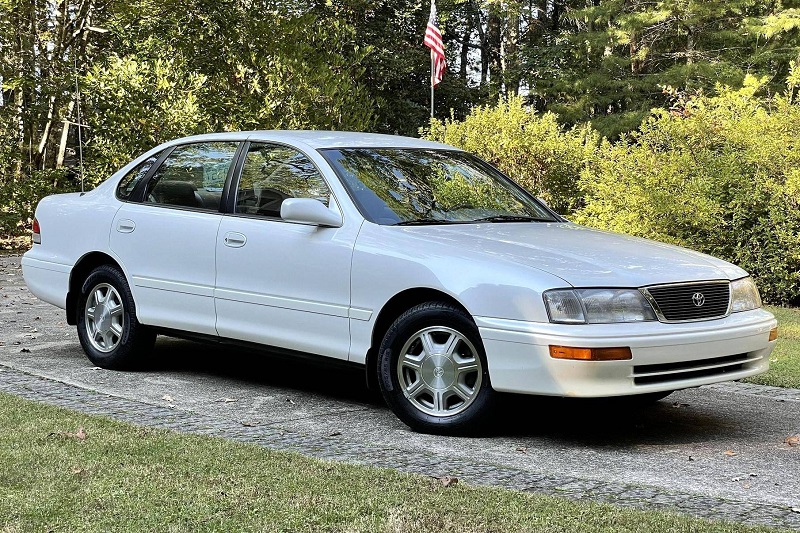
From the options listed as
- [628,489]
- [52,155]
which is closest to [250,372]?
[628,489]

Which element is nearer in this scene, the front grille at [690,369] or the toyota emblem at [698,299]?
the front grille at [690,369]

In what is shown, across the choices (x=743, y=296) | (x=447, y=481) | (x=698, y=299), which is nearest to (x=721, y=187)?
(x=743, y=296)

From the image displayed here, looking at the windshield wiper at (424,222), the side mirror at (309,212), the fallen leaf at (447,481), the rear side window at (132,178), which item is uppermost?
→ the rear side window at (132,178)

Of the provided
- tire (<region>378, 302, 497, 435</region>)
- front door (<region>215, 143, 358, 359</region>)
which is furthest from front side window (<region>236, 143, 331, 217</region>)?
tire (<region>378, 302, 497, 435</region>)

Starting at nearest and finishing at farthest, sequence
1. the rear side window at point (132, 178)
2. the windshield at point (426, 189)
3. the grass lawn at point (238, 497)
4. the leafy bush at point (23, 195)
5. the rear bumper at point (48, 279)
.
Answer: the grass lawn at point (238, 497) → the windshield at point (426, 189) → the rear side window at point (132, 178) → the rear bumper at point (48, 279) → the leafy bush at point (23, 195)

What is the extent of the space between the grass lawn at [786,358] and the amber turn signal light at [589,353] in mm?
2965

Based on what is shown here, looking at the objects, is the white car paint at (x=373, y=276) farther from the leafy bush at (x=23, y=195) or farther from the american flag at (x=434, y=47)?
the american flag at (x=434, y=47)

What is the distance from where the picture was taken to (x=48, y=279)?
27.5 ft

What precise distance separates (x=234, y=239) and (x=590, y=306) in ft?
8.20

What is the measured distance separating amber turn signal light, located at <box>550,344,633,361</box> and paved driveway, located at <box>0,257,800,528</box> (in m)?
0.52

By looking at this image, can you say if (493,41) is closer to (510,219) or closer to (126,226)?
(126,226)


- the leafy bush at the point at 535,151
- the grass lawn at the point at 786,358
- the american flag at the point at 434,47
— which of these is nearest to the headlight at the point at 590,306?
the grass lawn at the point at 786,358

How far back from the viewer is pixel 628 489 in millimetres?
4945

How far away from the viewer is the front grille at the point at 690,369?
5.64 m
